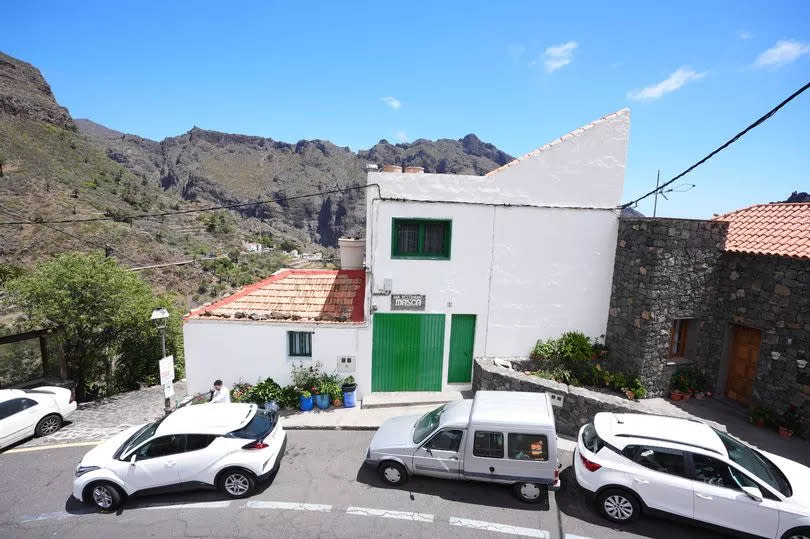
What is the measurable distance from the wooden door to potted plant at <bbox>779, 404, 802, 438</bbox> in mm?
1107

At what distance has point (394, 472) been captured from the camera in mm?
7777

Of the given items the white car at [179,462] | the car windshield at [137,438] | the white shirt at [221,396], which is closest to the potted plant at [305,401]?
the white shirt at [221,396]

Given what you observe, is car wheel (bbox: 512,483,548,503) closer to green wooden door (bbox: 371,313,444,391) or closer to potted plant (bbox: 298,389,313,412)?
green wooden door (bbox: 371,313,444,391)

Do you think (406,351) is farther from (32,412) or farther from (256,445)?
(32,412)

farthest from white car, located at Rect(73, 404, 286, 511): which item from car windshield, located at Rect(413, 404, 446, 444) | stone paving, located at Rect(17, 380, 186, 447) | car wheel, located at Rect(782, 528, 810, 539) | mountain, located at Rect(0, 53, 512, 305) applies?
mountain, located at Rect(0, 53, 512, 305)

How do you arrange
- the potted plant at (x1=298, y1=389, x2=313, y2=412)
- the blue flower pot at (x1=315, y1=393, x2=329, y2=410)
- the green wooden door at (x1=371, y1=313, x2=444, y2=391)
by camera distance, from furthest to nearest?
the green wooden door at (x1=371, y1=313, x2=444, y2=391)
the blue flower pot at (x1=315, y1=393, x2=329, y2=410)
the potted plant at (x1=298, y1=389, x2=313, y2=412)

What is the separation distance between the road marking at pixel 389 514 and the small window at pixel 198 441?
114 inches

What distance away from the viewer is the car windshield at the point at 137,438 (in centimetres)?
741

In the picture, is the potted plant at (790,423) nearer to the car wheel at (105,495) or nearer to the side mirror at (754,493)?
the side mirror at (754,493)

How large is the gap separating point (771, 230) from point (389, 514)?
507 inches

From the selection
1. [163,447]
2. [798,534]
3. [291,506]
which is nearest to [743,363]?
[798,534]

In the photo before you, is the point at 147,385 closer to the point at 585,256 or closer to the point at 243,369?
the point at 243,369

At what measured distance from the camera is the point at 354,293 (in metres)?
13.3

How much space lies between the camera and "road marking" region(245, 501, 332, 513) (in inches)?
285
